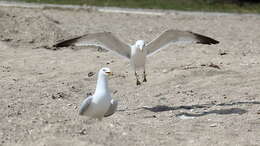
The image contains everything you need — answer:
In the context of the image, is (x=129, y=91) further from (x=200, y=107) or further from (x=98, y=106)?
(x=98, y=106)

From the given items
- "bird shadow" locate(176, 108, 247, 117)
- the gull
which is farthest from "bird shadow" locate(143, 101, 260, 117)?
the gull

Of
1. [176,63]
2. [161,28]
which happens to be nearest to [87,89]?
[176,63]

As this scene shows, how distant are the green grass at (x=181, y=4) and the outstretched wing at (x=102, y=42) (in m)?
16.5

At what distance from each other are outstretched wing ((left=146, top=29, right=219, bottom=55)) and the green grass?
642 inches

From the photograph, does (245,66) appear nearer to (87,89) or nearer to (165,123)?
(87,89)

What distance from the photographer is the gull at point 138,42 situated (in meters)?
12.0

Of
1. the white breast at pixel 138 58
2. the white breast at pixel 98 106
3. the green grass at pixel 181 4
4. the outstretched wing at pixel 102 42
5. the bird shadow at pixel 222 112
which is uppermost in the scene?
the green grass at pixel 181 4

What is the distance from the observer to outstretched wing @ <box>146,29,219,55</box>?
1229 cm

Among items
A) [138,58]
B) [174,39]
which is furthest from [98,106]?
[174,39]

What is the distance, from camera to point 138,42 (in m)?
12.1

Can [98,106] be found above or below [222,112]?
above

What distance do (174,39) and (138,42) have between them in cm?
84

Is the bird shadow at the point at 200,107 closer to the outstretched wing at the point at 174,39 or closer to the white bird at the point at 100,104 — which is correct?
the white bird at the point at 100,104

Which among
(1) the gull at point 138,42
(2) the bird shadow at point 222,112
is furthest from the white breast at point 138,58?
(2) the bird shadow at point 222,112
